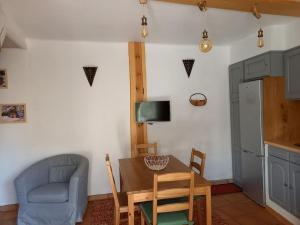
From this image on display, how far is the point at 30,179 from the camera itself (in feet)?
9.53

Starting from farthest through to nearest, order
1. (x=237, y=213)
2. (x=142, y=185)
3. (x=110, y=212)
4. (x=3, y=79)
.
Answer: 1. (x=3, y=79)
2. (x=110, y=212)
3. (x=237, y=213)
4. (x=142, y=185)

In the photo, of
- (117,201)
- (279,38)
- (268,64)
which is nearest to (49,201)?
(117,201)

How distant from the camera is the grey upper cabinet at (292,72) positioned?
283 cm

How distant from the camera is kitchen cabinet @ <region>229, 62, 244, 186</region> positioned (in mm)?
3777

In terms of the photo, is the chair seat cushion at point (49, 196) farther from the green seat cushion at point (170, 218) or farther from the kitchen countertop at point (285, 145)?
the kitchen countertop at point (285, 145)

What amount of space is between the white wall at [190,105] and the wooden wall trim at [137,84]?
99 mm

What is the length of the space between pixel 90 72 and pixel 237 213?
2.81 metres

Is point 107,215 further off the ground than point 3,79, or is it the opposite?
point 3,79

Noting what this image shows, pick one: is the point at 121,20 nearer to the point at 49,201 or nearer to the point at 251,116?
the point at 251,116

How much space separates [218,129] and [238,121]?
404 millimetres

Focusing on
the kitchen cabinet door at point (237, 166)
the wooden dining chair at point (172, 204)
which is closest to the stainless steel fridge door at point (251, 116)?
the kitchen cabinet door at point (237, 166)

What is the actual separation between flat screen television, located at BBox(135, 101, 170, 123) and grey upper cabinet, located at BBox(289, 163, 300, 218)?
174 cm

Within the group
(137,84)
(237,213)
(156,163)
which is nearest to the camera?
(156,163)

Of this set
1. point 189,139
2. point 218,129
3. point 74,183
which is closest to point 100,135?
point 74,183
